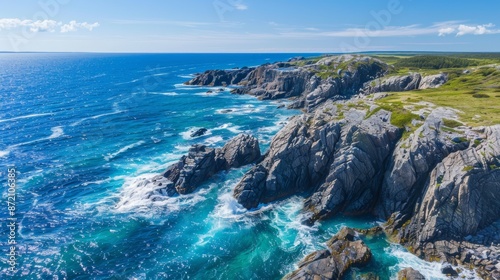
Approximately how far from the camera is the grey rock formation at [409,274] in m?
37.4

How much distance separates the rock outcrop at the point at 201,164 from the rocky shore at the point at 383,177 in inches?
9.4

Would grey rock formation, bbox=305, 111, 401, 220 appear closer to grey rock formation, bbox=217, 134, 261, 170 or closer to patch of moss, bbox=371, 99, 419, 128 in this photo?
patch of moss, bbox=371, 99, 419, 128

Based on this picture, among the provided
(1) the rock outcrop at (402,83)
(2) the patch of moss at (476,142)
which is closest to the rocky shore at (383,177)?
(2) the patch of moss at (476,142)

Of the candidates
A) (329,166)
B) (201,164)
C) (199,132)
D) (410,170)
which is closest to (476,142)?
(410,170)

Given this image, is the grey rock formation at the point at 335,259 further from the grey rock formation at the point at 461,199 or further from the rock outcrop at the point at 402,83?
the rock outcrop at the point at 402,83

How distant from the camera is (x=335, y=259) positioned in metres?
40.7

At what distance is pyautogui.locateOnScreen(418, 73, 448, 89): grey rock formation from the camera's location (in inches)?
4563

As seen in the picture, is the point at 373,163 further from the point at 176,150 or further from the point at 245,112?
the point at 245,112

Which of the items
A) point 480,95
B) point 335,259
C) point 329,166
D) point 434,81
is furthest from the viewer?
point 434,81

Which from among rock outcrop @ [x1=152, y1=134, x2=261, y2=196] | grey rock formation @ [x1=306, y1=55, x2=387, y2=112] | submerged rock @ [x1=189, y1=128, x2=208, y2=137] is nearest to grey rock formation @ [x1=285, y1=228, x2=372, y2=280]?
rock outcrop @ [x1=152, y1=134, x2=261, y2=196]

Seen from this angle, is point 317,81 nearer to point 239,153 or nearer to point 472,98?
point 472,98

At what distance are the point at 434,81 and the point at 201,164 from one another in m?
101

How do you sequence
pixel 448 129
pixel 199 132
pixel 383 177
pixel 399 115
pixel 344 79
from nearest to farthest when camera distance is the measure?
pixel 448 129
pixel 383 177
pixel 399 115
pixel 199 132
pixel 344 79

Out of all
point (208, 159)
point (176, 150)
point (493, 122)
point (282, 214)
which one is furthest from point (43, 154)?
point (493, 122)
